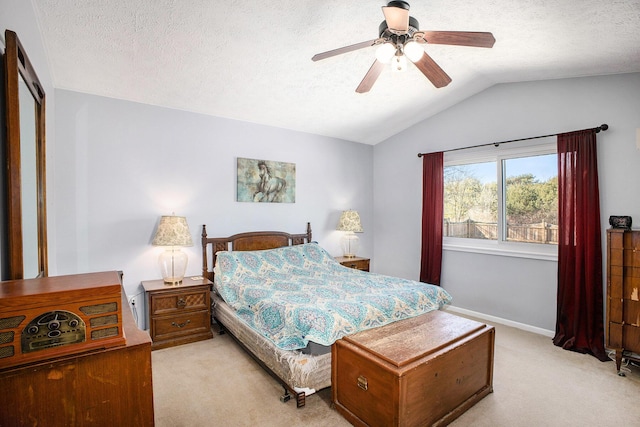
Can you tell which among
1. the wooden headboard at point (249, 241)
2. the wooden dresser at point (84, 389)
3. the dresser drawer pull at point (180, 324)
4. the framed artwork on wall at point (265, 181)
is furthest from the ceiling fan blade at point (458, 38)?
the dresser drawer pull at point (180, 324)

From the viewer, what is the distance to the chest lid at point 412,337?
6.32 ft

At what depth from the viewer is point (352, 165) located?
17.3ft

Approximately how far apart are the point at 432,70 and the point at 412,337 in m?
1.90

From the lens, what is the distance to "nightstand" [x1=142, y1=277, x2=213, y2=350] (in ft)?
10.3

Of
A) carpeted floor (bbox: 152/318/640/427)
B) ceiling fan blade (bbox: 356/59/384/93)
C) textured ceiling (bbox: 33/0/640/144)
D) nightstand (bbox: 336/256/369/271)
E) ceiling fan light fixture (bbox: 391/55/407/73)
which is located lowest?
carpeted floor (bbox: 152/318/640/427)

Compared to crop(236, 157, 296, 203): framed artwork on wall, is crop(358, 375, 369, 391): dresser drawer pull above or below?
below

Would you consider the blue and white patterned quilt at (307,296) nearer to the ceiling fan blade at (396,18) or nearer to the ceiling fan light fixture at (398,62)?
the ceiling fan light fixture at (398,62)

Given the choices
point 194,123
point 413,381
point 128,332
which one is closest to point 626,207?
point 413,381

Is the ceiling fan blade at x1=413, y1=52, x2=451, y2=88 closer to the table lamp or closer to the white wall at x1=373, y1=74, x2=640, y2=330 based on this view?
the white wall at x1=373, y1=74, x2=640, y2=330

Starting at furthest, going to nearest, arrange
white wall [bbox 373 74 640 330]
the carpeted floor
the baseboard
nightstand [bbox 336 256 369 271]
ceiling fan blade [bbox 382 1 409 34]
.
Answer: nightstand [bbox 336 256 369 271], the baseboard, white wall [bbox 373 74 640 330], the carpeted floor, ceiling fan blade [bbox 382 1 409 34]

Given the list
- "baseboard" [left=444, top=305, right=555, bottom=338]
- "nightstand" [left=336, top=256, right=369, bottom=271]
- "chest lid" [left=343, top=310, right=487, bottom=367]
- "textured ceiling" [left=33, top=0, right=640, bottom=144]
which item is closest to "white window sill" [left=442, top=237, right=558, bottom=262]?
"baseboard" [left=444, top=305, right=555, bottom=338]

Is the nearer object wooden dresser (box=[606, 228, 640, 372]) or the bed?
the bed

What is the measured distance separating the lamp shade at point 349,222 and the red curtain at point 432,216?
948 millimetres

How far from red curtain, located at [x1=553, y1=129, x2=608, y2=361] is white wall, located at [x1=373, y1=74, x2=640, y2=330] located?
0.12 m
